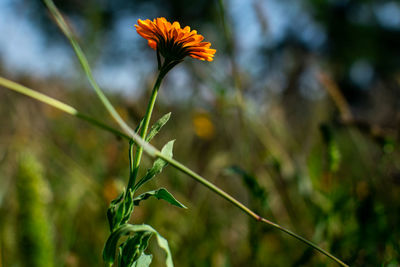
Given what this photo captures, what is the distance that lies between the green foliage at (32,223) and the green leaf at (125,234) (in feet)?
1.07

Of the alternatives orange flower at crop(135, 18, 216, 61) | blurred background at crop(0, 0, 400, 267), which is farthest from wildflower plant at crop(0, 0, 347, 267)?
blurred background at crop(0, 0, 400, 267)

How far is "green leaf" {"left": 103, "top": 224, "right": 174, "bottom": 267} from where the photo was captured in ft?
0.97

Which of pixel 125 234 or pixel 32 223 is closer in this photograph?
pixel 125 234

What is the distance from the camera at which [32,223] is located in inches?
23.6

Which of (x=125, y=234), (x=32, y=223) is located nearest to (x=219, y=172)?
(x=32, y=223)

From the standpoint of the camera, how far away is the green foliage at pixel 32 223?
599 mm

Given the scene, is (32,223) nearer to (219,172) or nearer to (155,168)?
(155,168)

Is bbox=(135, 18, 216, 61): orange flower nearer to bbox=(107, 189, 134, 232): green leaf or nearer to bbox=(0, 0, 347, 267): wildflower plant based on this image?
bbox=(0, 0, 347, 267): wildflower plant

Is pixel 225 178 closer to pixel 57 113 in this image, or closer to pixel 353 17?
pixel 57 113

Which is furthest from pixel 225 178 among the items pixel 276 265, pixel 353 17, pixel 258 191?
pixel 353 17

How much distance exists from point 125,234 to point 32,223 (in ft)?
1.19

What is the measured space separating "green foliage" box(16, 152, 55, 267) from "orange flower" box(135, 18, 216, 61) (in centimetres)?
39

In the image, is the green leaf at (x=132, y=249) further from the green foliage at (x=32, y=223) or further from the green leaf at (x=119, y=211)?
the green foliage at (x=32, y=223)

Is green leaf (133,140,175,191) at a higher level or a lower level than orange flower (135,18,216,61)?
lower
